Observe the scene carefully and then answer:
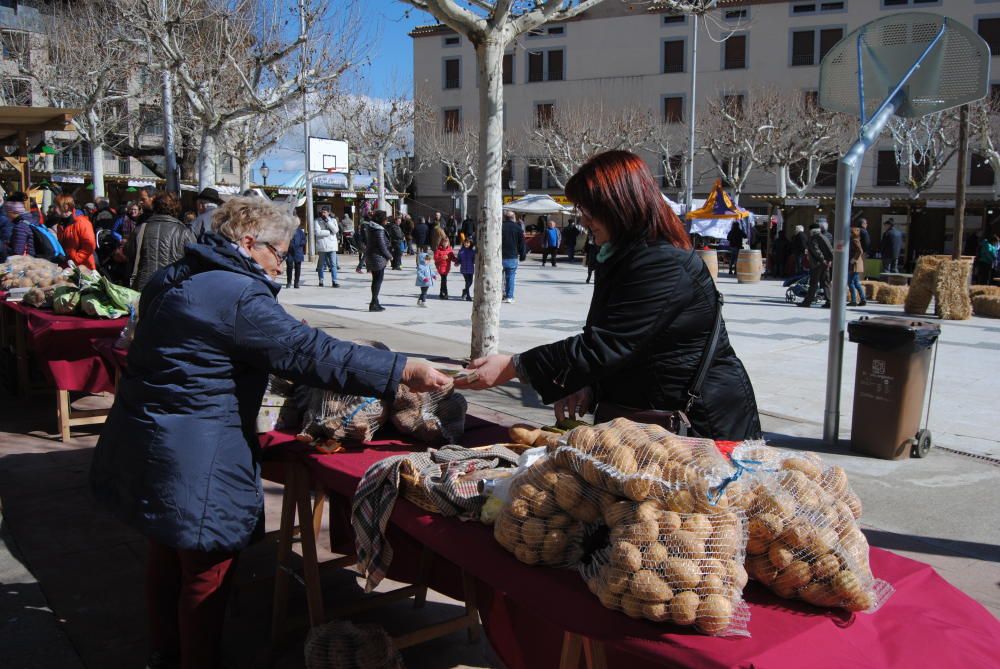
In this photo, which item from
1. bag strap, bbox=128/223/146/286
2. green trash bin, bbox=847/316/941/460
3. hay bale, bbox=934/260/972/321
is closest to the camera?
green trash bin, bbox=847/316/941/460

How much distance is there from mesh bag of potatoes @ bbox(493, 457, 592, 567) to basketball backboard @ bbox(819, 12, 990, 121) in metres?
5.50

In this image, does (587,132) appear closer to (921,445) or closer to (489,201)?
(489,201)

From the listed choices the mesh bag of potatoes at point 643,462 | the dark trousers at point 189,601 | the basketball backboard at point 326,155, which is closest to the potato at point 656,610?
the mesh bag of potatoes at point 643,462

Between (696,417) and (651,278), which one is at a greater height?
(651,278)

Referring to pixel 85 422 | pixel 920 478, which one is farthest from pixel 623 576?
pixel 85 422

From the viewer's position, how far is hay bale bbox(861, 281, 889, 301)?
1697 cm

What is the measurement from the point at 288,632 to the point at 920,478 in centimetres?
450

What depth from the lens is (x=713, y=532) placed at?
5.79 feet

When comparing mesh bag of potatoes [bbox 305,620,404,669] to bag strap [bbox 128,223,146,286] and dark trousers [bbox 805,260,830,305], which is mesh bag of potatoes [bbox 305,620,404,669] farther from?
dark trousers [bbox 805,260,830,305]

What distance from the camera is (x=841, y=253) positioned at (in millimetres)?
6375

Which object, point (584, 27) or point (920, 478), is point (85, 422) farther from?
point (584, 27)

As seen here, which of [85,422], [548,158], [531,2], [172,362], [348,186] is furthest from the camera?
[548,158]

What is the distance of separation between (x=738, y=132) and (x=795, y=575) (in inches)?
1603

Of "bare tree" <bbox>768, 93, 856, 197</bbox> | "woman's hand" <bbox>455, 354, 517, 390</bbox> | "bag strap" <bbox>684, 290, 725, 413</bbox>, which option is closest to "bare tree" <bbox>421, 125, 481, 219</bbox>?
"bare tree" <bbox>768, 93, 856, 197</bbox>
